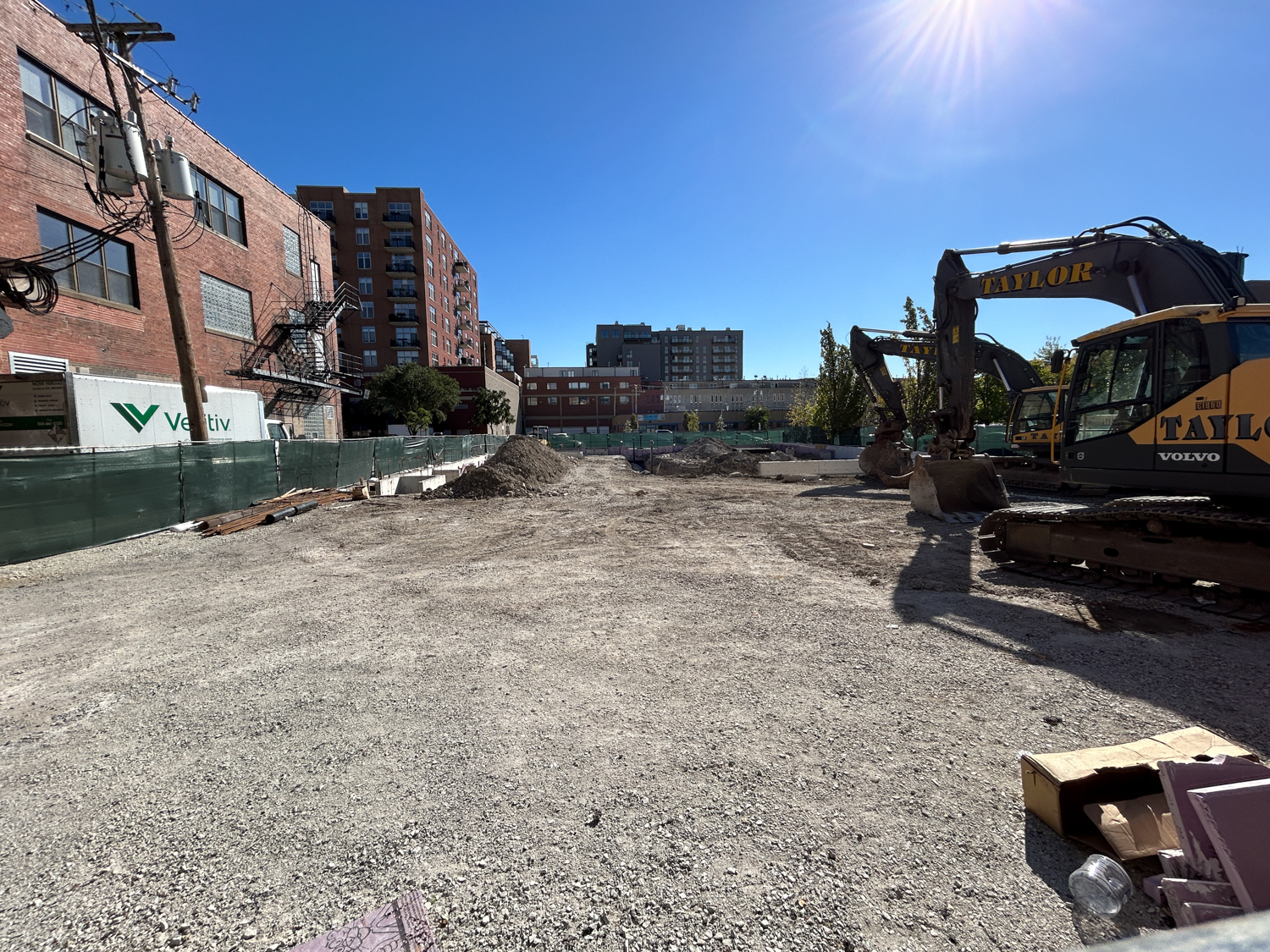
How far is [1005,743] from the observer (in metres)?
3.39

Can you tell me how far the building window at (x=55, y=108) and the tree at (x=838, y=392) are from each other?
33.5m

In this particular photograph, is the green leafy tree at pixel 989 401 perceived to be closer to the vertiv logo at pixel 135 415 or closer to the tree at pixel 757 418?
the vertiv logo at pixel 135 415

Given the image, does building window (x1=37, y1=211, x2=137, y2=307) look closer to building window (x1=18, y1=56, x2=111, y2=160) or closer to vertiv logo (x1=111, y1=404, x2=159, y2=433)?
building window (x1=18, y1=56, x2=111, y2=160)

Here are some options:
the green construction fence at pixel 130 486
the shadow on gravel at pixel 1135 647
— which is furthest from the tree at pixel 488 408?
the shadow on gravel at pixel 1135 647

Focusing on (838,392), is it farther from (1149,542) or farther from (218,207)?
(218,207)

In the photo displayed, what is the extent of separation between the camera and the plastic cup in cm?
221

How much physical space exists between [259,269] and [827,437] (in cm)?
3224

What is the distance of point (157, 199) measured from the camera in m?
12.5

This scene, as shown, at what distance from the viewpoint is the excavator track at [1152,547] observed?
5.40 m

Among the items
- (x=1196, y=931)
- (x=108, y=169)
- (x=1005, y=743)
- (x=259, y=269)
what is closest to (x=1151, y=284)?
(x=1005, y=743)

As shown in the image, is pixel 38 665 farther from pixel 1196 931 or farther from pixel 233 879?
pixel 1196 931

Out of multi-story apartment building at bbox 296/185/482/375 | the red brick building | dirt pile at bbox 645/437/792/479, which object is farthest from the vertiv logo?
multi-story apartment building at bbox 296/185/482/375

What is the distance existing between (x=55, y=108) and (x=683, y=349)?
14651 centimetres

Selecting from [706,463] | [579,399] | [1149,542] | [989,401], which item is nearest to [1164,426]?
[1149,542]
